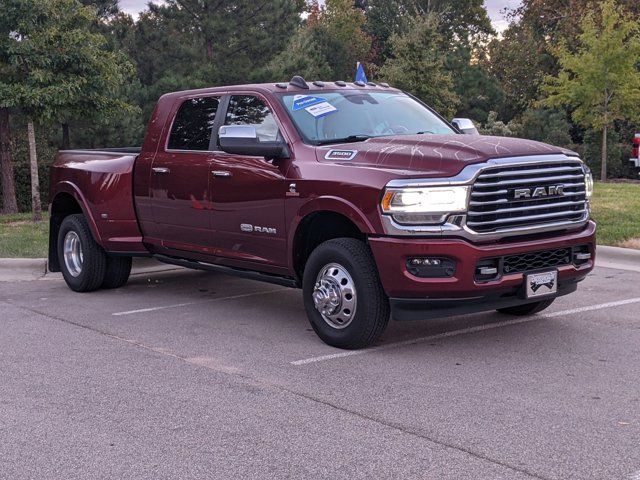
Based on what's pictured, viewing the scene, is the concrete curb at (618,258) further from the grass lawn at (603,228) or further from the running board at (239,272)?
the running board at (239,272)

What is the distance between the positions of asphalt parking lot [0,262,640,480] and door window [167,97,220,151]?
1528 millimetres

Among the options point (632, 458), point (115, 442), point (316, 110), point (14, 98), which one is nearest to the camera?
point (632, 458)

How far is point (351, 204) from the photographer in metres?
6.42

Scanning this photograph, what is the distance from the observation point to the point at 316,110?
741 centimetres

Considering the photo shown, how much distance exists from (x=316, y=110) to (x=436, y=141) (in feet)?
3.96

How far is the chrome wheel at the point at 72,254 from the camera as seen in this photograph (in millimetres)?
9445

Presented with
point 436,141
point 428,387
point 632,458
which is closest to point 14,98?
point 436,141

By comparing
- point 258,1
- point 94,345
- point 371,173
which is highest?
point 258,1

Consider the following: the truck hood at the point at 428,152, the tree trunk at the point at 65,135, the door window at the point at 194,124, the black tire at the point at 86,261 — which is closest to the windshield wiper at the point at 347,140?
the truck hood at the point at 428,152

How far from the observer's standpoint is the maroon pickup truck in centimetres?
612

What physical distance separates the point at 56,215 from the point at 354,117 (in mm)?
4020

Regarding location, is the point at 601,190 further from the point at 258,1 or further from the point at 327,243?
the point at 258,1

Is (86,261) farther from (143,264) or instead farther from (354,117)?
(354,117)

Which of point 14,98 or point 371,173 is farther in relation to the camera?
point 14,98
